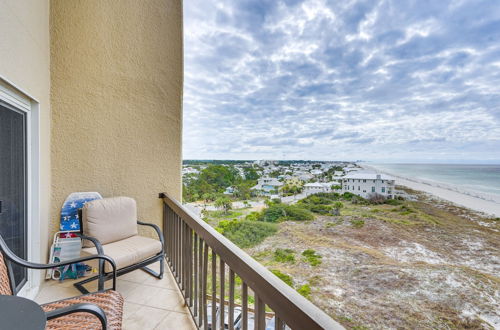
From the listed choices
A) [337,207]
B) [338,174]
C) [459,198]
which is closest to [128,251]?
[337,207]

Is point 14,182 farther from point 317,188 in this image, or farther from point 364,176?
point 364,176

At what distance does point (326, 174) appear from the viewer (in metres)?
7.25

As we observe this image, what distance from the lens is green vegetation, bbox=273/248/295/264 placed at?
4930 mm

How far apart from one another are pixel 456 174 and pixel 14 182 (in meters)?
8.73

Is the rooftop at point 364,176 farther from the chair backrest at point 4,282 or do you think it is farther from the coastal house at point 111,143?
the chair backrest at point 4,282

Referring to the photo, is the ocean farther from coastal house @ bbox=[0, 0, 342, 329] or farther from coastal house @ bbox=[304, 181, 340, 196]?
coastal house @ bbox=[0, 0, 342, 329]

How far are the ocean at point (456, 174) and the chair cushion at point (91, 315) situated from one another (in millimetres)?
6689

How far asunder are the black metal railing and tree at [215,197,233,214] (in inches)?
111

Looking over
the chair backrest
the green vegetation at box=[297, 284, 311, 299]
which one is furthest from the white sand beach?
the chair backrest

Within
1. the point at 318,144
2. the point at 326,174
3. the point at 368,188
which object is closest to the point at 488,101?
the point at 368,188

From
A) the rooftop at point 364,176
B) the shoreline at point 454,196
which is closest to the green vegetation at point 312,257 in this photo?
the rooftop at point 364,176

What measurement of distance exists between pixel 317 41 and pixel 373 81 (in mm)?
2699

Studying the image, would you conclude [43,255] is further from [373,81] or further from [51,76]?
[373,81]

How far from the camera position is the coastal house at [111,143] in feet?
5.43
